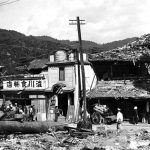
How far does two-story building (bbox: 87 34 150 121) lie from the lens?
38.0 meters

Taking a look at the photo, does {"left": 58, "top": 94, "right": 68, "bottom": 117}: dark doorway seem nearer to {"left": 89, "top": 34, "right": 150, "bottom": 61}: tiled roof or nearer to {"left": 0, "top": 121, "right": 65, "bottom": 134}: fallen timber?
{"left": 89, "top": 34, "right": 150, "bottom": 61}: tiled roof

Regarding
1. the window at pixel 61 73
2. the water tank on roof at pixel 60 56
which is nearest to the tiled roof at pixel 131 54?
the water tank on roof at pixel 60 56

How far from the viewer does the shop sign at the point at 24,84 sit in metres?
42.8

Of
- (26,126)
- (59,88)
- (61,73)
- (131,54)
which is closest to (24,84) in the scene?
(59,88)

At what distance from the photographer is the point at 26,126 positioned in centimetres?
2797

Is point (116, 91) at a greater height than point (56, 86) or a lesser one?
lesser

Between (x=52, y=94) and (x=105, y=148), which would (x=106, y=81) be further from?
(x=105, y=148)

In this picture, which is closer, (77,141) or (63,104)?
(77,141)

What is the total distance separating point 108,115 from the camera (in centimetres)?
3681

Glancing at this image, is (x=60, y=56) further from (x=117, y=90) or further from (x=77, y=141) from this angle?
(x=77, y=141)

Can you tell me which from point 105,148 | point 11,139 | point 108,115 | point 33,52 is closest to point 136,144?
point 105,148

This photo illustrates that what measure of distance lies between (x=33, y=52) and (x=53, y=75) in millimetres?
55802

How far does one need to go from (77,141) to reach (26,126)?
17.1 feet

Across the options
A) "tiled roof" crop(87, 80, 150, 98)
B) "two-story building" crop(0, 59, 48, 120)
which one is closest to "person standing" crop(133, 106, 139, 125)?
"tiled roof" crop(87, 80, 150, 98)
